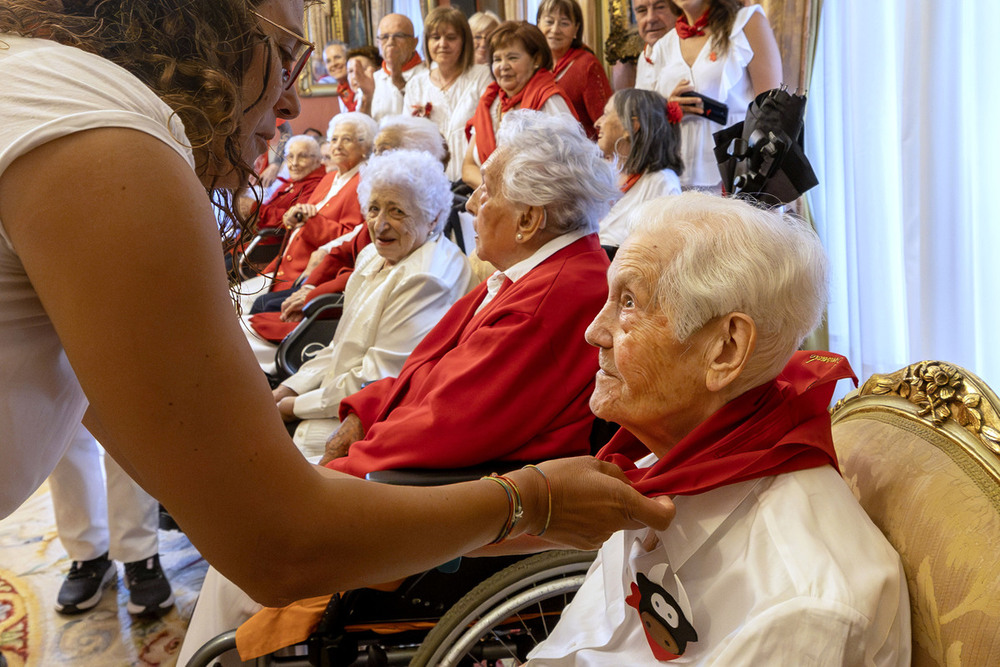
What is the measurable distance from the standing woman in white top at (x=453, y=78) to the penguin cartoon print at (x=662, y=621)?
4282 mm

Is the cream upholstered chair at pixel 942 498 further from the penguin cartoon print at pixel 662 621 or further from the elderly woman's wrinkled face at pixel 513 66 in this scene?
the elderly woman's wrinkled face at pixel 513 66

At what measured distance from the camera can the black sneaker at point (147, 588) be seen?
9.62 ft

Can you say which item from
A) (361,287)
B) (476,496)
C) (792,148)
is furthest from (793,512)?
(361,287)

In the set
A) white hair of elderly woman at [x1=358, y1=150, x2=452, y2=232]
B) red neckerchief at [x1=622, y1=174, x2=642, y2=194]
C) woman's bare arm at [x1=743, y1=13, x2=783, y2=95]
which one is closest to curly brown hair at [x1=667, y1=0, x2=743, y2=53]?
woman's bare arm at [x1=743, y1=13, x2=783, y2=95]

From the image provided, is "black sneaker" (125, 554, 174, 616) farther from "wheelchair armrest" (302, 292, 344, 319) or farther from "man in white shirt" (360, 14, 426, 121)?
"man in white shirt" (360, 14, 426, 121)

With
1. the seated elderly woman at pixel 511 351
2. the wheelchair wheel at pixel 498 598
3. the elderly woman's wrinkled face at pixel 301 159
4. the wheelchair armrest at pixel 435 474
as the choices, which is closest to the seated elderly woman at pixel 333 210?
the elderly woman's wrinkled face at pixel 301 159

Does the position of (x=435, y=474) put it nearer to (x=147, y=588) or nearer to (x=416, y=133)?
(x=147, y=588)

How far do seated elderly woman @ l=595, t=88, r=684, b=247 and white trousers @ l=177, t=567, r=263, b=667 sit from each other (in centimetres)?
207

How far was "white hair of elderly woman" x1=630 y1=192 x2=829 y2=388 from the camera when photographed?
128cm

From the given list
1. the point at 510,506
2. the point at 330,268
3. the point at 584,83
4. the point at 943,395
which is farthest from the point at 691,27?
the point at 510,506

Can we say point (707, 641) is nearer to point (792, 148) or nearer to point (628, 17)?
point (792, 148)

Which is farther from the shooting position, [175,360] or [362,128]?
[362,128]

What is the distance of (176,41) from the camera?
89cm

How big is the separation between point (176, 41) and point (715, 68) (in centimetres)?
321
